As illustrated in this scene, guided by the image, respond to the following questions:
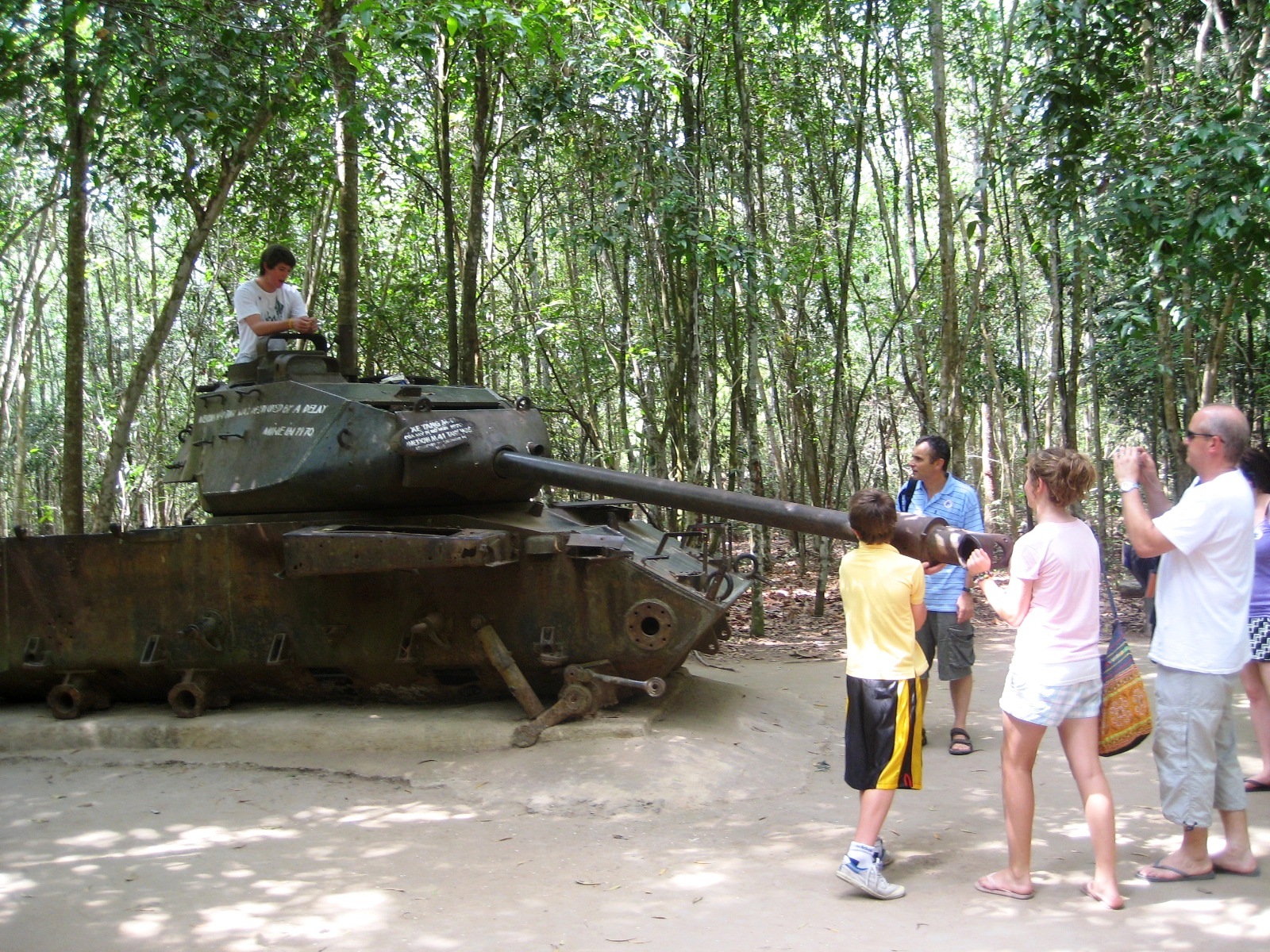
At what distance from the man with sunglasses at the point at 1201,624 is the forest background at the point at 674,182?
3275 mm

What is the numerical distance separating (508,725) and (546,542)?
1.06 m

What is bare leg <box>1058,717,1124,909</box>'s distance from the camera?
3.83m

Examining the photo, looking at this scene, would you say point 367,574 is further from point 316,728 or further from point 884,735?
point 884,735

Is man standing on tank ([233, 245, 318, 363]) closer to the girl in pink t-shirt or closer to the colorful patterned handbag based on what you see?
the girl in pink t-shirt

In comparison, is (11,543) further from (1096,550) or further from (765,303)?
(765,303)

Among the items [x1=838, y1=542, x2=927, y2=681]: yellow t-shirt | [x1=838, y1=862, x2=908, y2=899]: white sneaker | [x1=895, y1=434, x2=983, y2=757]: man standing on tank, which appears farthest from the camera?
[x1=895, y1=434, x2=983, y2=757]: man standing on tank

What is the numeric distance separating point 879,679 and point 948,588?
7.14 feet

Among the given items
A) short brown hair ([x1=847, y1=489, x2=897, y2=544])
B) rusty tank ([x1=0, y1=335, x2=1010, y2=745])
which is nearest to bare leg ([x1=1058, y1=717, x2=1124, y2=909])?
short brown hair ([x1=847, y1=489, x2=897, y2=544])

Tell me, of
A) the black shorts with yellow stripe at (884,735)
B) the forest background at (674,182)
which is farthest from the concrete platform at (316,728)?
the forest background at (674,182)

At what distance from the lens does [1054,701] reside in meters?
3.84

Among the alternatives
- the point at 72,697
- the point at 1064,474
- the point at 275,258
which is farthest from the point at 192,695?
the point at 1064,474

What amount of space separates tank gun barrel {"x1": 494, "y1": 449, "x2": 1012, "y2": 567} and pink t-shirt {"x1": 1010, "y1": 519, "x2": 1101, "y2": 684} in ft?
1.58

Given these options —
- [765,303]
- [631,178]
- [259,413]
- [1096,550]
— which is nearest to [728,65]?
[631,178]

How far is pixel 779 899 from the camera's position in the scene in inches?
163
